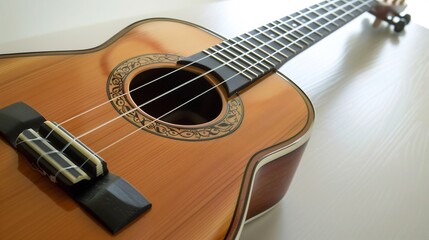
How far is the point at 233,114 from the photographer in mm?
583

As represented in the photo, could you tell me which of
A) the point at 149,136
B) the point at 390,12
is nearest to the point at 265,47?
the point at 149,136

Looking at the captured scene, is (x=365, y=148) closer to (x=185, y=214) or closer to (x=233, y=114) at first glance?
(x=233, y=114)

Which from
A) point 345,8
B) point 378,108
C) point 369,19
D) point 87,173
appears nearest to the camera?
point 87,173

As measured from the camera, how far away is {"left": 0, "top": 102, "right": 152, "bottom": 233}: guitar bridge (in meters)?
0.40

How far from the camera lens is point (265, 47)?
741 millimetres

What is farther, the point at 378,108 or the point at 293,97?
the point at 378,108

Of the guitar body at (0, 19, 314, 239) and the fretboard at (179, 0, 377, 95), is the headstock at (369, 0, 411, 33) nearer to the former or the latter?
the fretboard at (179, 0, 377, 95)

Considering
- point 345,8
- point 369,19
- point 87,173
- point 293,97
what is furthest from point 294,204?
point 369,19

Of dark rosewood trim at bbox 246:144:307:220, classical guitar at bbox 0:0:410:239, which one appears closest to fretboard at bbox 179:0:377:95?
classical guitar at bbox 0:0:410:239

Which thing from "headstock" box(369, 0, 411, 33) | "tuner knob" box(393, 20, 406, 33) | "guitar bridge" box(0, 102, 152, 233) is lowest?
"tuner knob" box(393, 20, 406, 33)

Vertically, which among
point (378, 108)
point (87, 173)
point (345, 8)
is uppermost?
point (87, 173)

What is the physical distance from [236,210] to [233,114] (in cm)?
17

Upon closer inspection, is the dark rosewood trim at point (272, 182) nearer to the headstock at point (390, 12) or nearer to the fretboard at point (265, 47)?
the fretboard at point (265, 47)

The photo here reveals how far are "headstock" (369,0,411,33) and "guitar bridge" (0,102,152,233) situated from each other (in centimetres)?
97
